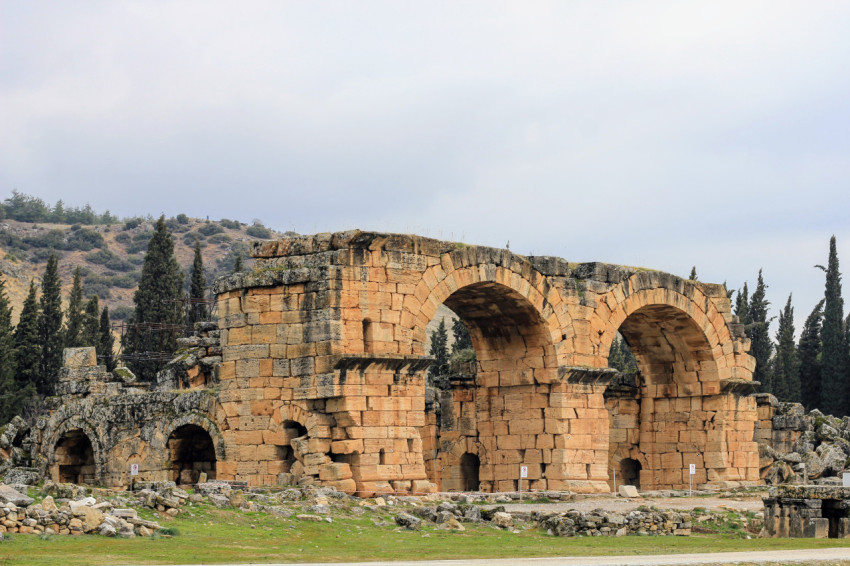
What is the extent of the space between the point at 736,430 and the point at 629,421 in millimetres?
2942

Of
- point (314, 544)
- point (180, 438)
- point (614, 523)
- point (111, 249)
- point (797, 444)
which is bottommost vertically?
point (314, 544)

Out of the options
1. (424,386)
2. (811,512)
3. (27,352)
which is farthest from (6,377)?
(811,512)

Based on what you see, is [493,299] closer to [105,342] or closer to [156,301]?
[156,301]

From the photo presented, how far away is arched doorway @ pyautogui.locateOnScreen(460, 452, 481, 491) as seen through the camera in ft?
109

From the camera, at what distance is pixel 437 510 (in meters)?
23.4

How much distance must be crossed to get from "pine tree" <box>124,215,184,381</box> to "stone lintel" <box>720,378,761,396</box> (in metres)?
25.3

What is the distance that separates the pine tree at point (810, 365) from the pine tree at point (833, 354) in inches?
48.4

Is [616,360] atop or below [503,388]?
atop

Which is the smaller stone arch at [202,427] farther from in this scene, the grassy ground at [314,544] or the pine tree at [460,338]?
the pine tree at [460,338]

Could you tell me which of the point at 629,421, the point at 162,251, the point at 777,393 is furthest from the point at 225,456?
the point at 777,393

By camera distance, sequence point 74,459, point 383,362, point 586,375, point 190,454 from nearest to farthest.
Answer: point 383,362, point 190,454, point 586,375, point 74,459

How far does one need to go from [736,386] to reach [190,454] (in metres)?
14.9

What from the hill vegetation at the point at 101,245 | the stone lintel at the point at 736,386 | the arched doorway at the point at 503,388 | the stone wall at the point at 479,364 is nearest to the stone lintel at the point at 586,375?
the stone wall at the point at 479,364

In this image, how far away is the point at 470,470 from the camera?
33.6 m
